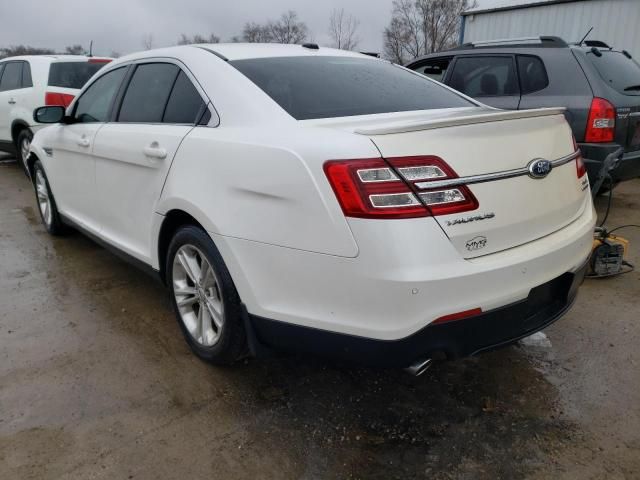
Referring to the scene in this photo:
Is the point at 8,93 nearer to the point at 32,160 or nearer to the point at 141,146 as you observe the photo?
the point at 32,160

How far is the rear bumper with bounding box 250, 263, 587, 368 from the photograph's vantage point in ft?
6.12

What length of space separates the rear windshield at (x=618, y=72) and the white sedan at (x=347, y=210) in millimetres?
2733

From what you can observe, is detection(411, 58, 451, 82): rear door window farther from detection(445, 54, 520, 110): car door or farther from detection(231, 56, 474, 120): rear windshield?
detection(231, 56, 474, 120): rear windshield

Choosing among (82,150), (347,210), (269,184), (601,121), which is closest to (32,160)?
(82,150)

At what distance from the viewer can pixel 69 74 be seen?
741cm

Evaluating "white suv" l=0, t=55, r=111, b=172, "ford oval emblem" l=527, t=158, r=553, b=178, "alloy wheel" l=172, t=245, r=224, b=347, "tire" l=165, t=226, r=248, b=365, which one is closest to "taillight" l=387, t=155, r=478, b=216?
"ford oval emblem" l=527, t=158, r=553, b=178

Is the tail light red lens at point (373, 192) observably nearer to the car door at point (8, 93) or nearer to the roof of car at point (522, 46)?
the roof of car at point (522, 46)

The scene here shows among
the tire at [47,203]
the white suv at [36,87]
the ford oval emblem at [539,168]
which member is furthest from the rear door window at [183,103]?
the white suv at [36,87]

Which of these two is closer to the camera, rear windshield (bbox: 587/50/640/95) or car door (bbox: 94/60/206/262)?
car door (bbox: 94/60/206/262)

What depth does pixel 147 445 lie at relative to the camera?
2.16m

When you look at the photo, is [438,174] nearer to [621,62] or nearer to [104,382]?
[104,382]

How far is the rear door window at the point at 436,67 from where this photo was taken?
631 cm

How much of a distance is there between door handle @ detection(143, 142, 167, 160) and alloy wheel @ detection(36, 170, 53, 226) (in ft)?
7.60

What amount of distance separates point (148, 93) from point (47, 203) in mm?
2255
